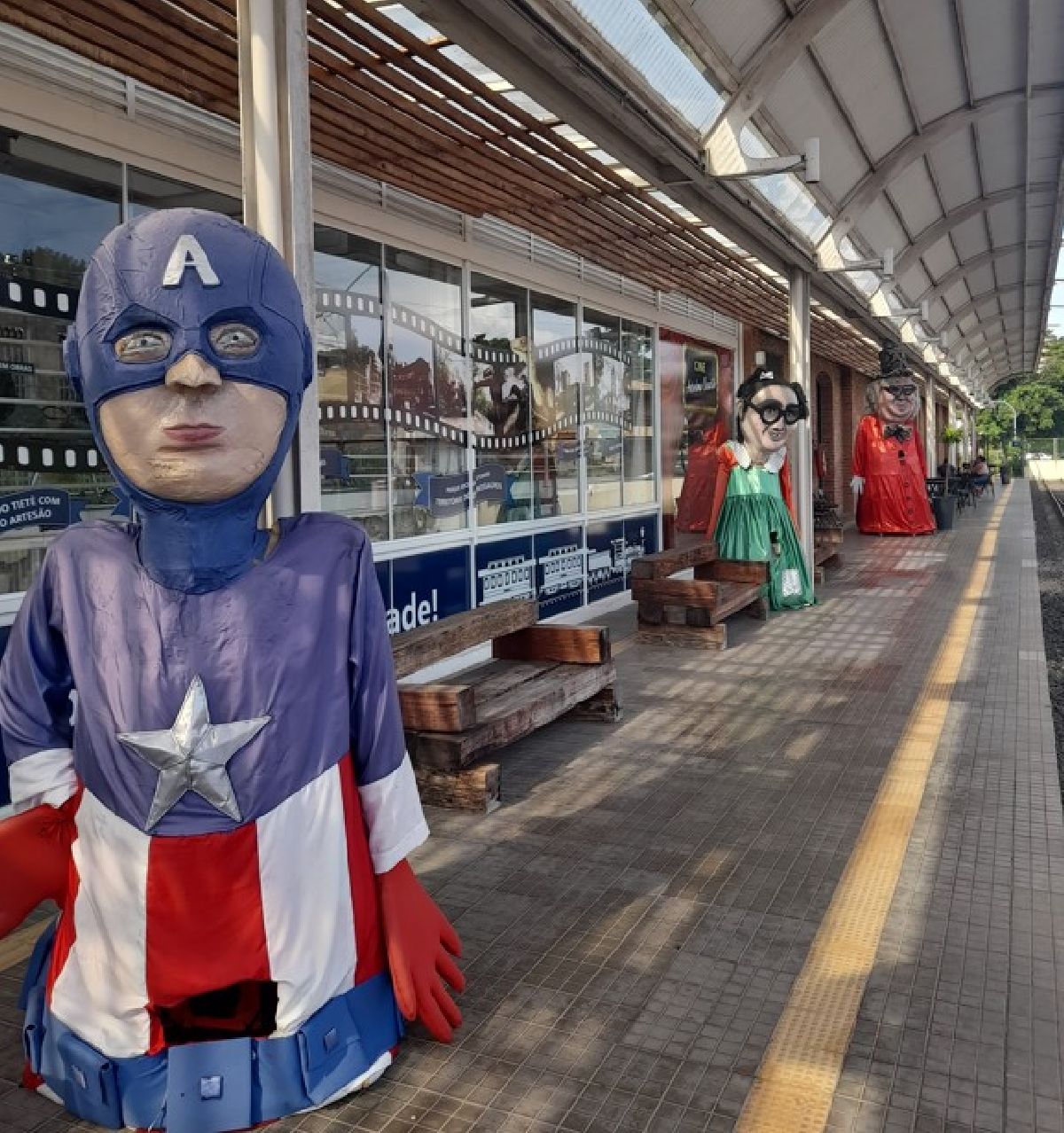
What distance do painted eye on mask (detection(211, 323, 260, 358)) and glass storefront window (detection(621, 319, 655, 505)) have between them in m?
8.35

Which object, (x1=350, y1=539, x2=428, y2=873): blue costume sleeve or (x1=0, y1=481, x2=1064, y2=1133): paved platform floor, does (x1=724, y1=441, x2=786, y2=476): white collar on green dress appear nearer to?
(x1=0, y1=481, x2=1064, y2=1133): paved platform floor

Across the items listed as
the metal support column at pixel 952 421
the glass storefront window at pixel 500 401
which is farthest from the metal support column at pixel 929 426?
the glass storefront window at pixel 500 401

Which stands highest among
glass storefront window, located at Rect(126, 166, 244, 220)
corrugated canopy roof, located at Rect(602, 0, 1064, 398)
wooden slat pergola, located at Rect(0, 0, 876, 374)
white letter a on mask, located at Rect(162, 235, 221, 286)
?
corrugated canopy roof, located at Rect(602, 0, 1064, 398)

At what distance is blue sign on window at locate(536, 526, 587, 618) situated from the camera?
29.2 feet

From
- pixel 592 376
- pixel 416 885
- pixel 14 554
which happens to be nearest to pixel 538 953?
pixel 416 885

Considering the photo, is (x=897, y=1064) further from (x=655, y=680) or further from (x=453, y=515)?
(x=453, y=515)

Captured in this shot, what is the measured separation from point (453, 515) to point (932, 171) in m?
8.27

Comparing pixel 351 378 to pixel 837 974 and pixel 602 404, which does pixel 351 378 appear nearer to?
pixel 602 404

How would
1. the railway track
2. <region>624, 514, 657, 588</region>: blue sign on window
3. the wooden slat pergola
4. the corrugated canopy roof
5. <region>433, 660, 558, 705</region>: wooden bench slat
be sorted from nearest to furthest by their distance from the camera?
1. the wooden slat pergola
2. <region>433, 660, 558, 705</region>: wooden bench slat
3. the corrugated canopy roof
4. <region>624, 514, 657, 588</region>: blue sign on window
5. the railway track

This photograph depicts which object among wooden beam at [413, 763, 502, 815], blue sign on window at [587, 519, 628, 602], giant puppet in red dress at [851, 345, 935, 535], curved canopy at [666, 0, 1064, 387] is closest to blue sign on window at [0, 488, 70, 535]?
wooden beam at [413, 763, 502, 815]

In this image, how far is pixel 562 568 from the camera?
9.27 meters

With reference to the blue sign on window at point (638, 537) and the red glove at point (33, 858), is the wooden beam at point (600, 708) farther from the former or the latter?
the blue sign on window at point (638, 537)

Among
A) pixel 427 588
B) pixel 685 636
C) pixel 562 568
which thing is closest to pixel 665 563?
pixel 685 636

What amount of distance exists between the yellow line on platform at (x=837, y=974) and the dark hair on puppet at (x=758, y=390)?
173 inches
